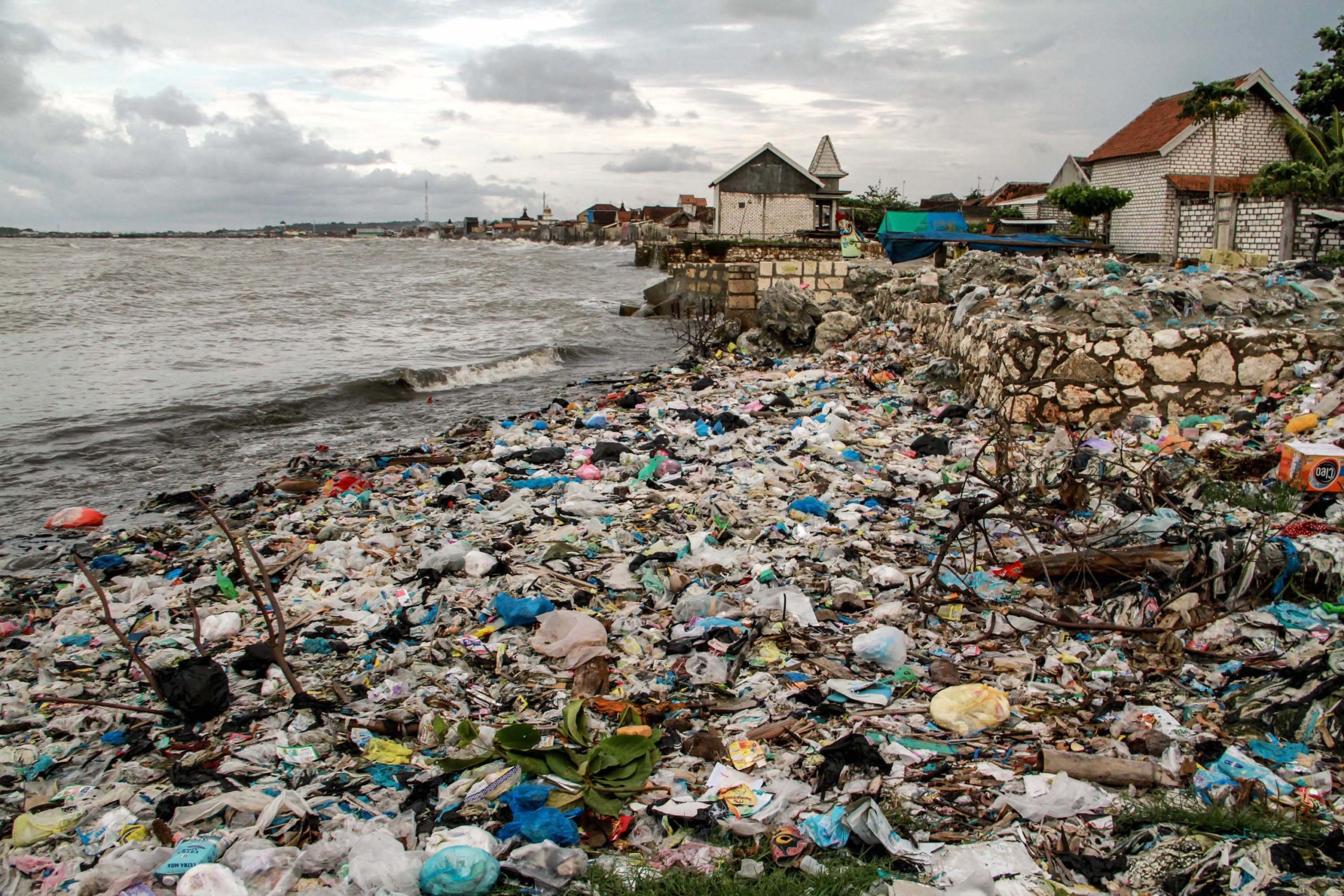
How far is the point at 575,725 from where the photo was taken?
115 inches

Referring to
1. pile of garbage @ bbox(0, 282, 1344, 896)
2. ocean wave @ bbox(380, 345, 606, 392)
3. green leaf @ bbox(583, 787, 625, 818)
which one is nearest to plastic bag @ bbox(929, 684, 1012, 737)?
pile of garbage @ bbox(0, 282, 1344, 896)

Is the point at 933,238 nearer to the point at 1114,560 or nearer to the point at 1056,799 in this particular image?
the point at 1114,560

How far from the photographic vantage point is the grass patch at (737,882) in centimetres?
212

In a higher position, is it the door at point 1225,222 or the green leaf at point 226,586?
the door at point 1225,222

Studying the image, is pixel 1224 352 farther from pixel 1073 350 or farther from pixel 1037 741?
pixel 1037 741

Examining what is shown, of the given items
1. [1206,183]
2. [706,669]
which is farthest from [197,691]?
[1206,183]

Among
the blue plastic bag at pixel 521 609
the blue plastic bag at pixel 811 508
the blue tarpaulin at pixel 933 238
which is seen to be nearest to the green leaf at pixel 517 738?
the blue plastic bag at pixel 521 609

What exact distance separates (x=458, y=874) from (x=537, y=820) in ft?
0.99

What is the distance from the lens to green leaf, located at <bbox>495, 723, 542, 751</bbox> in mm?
2789

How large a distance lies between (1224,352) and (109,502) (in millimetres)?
9685

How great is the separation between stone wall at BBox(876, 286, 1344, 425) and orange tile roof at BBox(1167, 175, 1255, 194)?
20.9m

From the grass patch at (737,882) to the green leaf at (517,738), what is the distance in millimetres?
619

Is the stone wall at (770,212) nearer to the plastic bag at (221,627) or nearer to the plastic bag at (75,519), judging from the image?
the plastic bag at (75,519)

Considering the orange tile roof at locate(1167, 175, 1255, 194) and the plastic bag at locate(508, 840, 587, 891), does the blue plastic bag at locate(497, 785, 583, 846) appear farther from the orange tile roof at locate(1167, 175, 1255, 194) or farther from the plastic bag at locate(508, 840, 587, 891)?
the orange tile roof at locate(1167, 175, 1255, 194)
